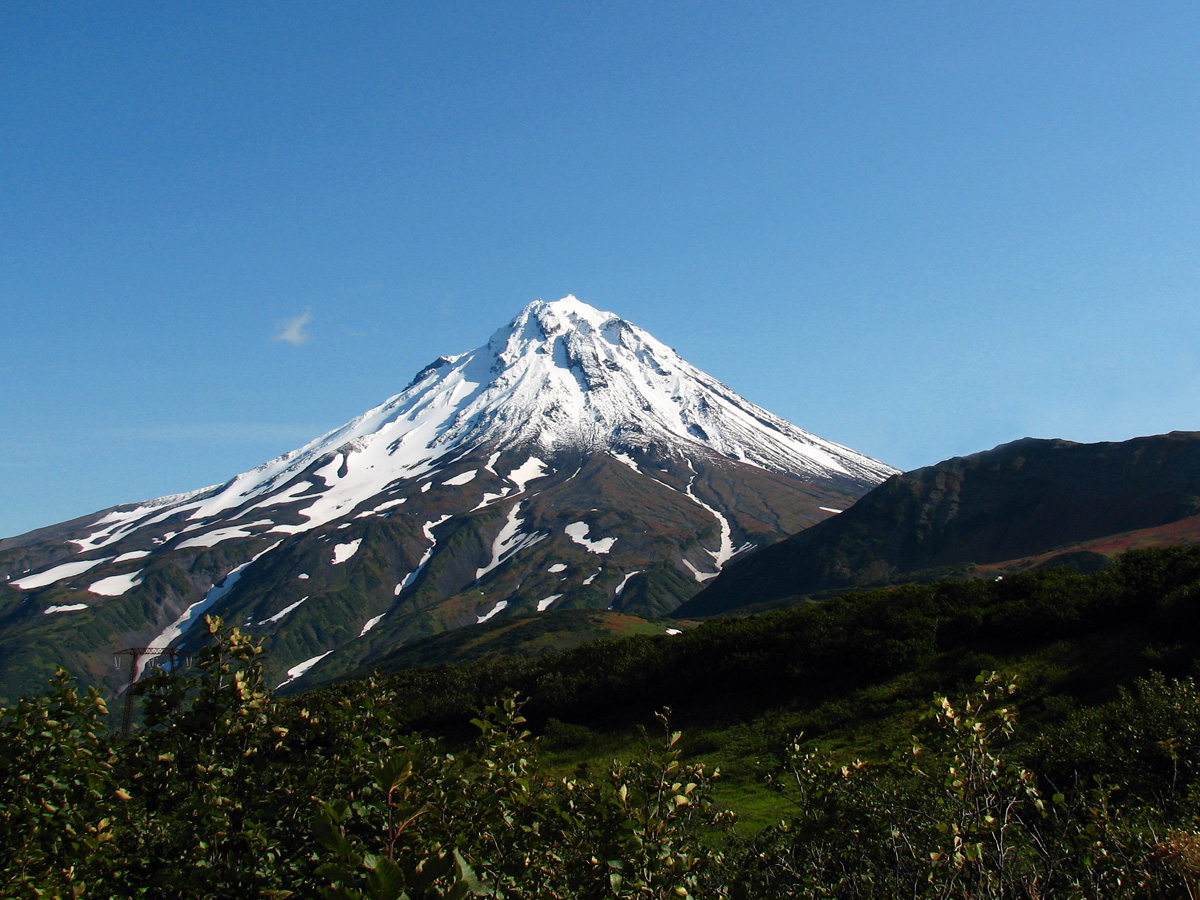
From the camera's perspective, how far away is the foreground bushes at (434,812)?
4363 millimetres

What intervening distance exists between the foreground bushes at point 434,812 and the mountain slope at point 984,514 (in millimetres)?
104351

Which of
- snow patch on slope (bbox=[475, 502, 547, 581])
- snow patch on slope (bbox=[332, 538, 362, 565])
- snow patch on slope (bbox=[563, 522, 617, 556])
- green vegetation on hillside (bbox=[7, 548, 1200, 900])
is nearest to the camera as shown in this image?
green vegetation on hillside (bbox=[7, 548, 1200, 900])

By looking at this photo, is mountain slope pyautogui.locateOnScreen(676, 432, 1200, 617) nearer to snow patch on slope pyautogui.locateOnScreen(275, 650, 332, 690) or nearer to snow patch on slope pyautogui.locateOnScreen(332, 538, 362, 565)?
snow patch on slope pyautogui.locateOnScreen(275, 650, 332, 690)

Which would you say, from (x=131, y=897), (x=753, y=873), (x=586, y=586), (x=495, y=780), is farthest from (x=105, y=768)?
(x=586, y=586)

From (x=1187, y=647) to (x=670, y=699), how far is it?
13.6 meters

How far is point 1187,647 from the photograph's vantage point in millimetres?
17594

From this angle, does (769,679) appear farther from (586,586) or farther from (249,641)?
(586,586)

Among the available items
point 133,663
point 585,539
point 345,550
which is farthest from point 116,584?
point 133,663

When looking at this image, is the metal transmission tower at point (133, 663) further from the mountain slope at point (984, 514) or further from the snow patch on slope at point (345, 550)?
the snow patch on slope at point (345, 550)

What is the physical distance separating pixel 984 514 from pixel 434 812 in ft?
423

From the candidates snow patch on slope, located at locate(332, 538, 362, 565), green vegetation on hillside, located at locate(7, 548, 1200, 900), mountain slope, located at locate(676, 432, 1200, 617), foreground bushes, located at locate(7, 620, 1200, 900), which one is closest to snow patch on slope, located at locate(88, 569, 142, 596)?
snow patch on slope, located at locate(332, 538, 362, 565)

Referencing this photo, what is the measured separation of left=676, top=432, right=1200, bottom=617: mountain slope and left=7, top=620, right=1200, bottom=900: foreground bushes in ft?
342

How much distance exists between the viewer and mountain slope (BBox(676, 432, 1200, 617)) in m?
103

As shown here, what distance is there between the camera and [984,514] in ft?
391
